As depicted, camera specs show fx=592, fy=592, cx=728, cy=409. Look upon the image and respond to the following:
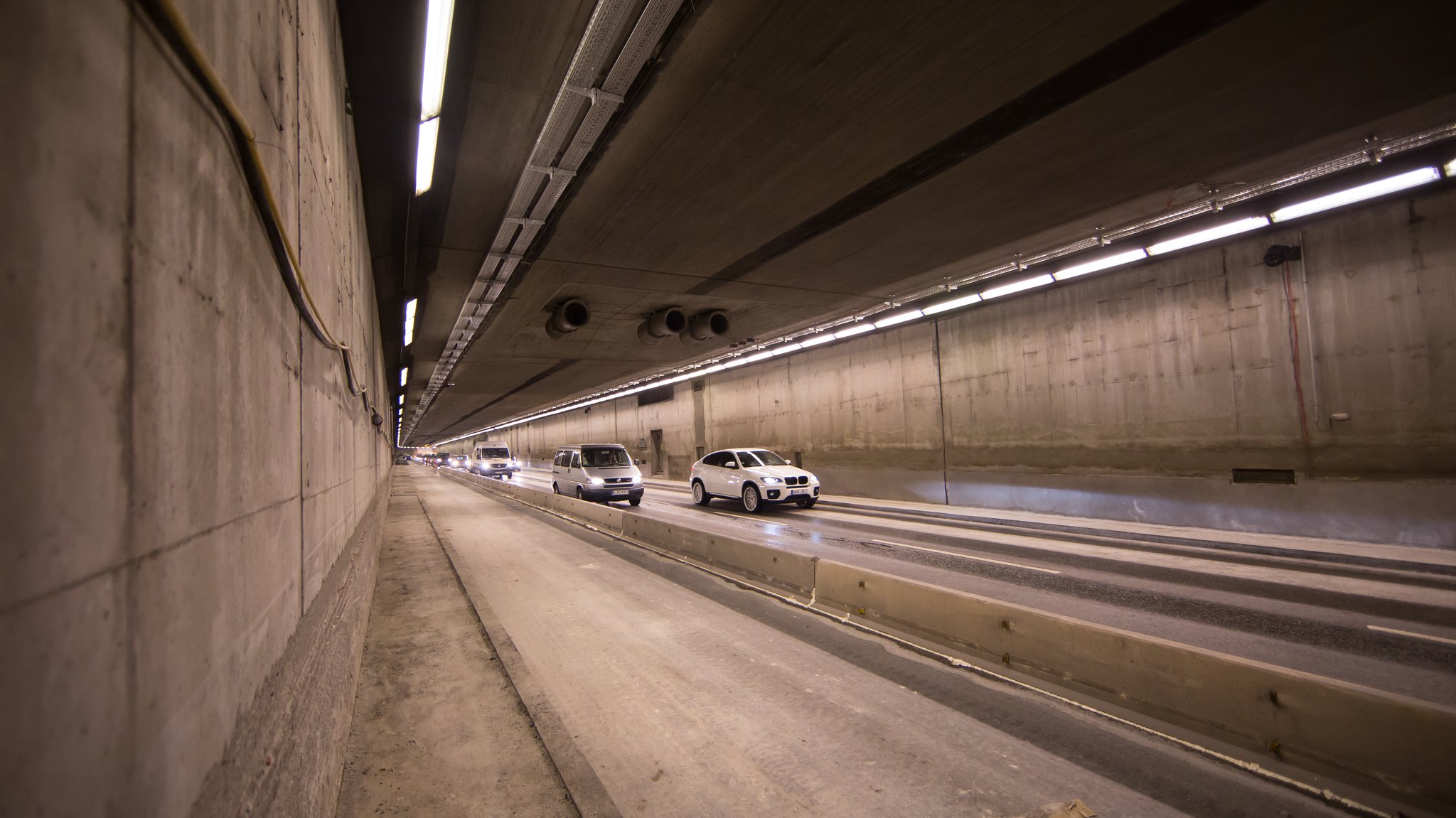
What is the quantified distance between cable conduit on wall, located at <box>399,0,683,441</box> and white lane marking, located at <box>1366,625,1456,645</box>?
896cm

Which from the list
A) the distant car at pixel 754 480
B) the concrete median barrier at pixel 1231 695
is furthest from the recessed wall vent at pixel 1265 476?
the concrete median barrier at pixel 1231 695

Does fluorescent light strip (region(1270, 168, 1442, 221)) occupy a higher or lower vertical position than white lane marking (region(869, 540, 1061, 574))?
higher

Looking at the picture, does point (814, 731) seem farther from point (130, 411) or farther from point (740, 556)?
point (740, 556)

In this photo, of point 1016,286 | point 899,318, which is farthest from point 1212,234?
point 899,318

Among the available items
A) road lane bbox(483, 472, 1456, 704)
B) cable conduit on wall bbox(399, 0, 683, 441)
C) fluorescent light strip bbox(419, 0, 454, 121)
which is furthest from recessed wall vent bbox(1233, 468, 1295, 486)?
fluorescent light strip bbox(419, 0, 454, 121)

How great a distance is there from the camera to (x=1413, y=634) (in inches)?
230

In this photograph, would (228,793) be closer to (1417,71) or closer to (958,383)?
(1417,71)

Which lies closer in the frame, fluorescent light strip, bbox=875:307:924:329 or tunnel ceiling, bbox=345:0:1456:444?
tunnel ceiling, bbox=345:0:1456:444

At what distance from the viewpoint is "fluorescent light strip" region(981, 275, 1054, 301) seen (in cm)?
1367

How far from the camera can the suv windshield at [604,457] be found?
2061 centimetres

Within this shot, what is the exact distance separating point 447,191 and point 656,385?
25444 millimetres

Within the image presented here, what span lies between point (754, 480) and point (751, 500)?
718mm

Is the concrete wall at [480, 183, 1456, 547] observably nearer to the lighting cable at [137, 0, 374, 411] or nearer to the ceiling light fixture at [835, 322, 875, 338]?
the ceiling light fixture at [835, 322, 875, 338]

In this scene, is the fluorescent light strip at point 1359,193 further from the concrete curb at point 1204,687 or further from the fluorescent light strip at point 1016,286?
the concrete curb at point 1204,687
